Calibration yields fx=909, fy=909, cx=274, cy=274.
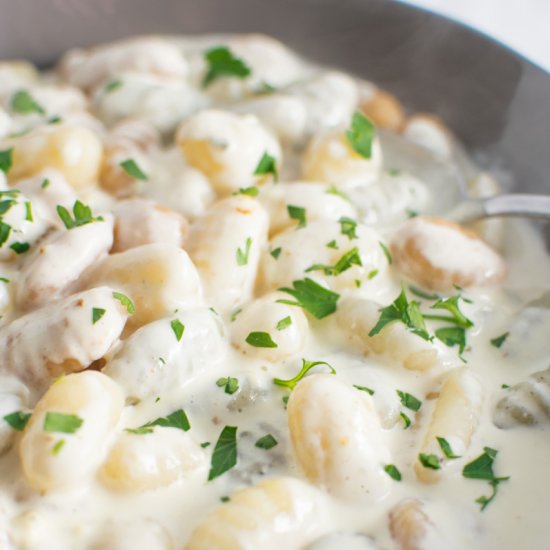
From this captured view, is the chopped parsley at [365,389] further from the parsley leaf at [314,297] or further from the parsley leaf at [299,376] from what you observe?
the parsley leaf at [314,297]

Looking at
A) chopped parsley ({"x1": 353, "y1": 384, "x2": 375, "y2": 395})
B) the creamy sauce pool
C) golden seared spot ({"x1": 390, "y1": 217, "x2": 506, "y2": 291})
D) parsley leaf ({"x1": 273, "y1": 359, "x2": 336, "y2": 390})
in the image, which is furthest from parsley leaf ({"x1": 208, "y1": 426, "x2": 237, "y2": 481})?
golden seared spot ({"x1": 390, "y1": 217, "x2": 506, "y2": 291})

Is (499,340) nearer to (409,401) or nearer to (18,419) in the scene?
(409,401)

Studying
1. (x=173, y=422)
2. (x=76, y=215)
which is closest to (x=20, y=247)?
(x=76, y=215)

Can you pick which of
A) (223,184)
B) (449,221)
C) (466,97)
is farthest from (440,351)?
(466,97)

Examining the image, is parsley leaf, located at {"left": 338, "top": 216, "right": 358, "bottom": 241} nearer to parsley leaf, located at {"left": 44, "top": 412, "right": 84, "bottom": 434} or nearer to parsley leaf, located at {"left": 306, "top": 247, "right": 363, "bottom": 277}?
parsley leaf, located at {"left": 306, "top": 247, "right": 363, "bottom": 277}

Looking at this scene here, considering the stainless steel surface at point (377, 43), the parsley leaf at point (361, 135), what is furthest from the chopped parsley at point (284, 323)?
the stainless steel surface at point (377, 43)

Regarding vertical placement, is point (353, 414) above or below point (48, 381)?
above

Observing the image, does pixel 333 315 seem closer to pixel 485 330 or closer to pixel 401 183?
pixel 485 330
